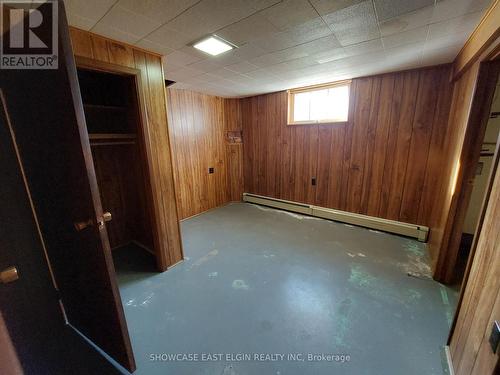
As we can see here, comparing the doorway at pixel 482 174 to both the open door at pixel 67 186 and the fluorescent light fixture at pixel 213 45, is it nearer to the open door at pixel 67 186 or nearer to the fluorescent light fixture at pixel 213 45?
the fluorescent light fixture at pixel 213 45

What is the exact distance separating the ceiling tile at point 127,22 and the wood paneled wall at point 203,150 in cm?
171

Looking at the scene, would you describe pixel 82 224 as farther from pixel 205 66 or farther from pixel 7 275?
pixel 205 66

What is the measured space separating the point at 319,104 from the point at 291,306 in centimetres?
318

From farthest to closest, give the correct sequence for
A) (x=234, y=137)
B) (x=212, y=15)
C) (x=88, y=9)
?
1. (x=234, y=137)
2. (x=212, y=15)
3. (x=88, y=9)

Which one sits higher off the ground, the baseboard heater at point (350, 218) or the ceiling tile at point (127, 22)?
the ceiling tile at point (127, 22)

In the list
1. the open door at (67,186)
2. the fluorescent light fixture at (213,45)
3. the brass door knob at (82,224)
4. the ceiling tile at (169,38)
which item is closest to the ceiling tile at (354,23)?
the fluorescent light fixture at (213,45)

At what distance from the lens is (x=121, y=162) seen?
2660 mm

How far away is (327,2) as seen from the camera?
1288mm

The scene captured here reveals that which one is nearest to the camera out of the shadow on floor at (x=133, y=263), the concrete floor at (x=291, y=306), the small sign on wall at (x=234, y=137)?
the concrete floor at (x=291, y=306)

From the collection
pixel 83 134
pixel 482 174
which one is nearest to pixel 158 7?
pixel 83 134

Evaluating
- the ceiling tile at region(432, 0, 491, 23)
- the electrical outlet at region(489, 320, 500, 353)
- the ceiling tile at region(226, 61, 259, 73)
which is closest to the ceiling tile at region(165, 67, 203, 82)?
the ceiling tile at region(226, 61, 259, 73)

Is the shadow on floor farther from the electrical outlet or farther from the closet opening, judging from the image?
the electrical outlet

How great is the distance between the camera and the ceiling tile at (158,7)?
4.06 ft

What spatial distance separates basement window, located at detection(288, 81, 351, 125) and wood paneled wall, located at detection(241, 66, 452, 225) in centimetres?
11
